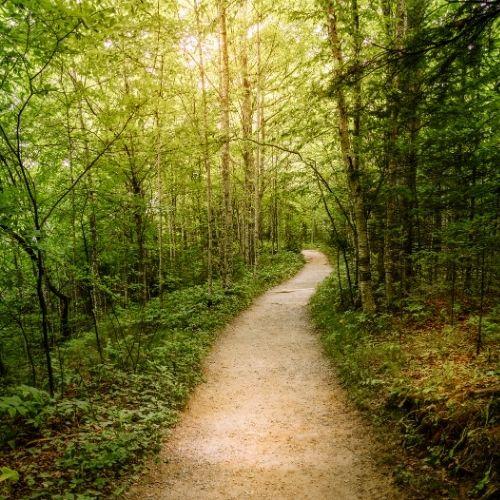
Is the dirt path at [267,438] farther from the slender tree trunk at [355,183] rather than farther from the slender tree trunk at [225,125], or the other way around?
the slender tree trunk at [225,125]

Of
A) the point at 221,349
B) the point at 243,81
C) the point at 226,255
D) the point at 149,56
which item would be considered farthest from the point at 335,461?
the point at 243,81

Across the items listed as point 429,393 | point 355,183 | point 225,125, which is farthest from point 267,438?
point 225,125

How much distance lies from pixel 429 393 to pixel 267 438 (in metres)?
2.61

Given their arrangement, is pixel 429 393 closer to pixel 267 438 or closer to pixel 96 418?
pixel 267 438

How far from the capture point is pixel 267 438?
225 inches

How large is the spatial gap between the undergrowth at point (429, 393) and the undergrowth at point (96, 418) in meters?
3.43

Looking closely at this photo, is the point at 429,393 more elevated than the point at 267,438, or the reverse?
the point at 429,393

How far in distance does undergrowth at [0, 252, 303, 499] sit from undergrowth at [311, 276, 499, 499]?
3431 mm

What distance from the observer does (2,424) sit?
4.86 metres

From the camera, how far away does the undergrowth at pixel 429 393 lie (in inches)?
153

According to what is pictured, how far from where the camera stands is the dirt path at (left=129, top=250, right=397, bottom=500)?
4.45 m

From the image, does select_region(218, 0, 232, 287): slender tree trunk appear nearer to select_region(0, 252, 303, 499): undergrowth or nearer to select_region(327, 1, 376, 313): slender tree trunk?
select_region(327, 1, 376, 313): slender tree trunk

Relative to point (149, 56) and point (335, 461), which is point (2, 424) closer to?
point (335, 461)

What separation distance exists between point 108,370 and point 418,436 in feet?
18.6
